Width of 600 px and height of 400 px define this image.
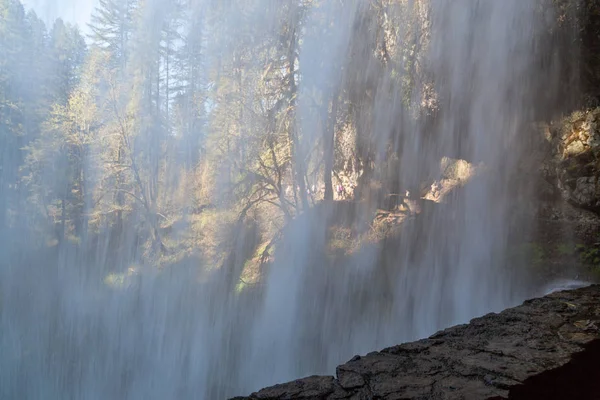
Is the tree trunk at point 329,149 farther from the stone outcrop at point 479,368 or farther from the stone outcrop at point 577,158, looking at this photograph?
the stone outcrop at point 479,368

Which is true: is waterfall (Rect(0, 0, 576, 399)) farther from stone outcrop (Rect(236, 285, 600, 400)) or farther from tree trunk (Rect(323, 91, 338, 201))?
stone outcrop (Rect(236, 285, 600, 400))

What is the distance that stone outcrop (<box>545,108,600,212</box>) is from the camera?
5086 millimetres

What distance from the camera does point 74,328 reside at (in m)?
12.0

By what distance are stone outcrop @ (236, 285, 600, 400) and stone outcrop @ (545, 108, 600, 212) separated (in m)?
3.29

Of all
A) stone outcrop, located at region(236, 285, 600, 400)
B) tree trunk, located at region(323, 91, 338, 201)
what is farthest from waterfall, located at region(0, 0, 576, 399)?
stone outcrop, located at region(236, 285, 600, 400)

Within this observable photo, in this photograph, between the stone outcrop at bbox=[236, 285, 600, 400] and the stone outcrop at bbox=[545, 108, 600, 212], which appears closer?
the stone outcrop at bbox=[236, 285, 600, 400]

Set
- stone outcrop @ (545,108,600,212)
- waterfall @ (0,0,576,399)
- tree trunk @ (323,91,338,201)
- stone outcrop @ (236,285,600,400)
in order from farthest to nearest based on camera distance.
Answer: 1. tree trunk @ (323,91,338,201)
2. waterfall @ (0,0,576,399)
3. stone outcrop @ (545,108,600,212)
4. stone outcrop @ (236,285,600,400)

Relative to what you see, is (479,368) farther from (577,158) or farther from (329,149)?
(329,149)

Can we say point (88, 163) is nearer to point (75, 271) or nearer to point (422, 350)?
point (75, 271)

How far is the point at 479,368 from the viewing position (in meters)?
1.79

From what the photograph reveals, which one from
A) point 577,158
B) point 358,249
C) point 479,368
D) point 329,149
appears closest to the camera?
point 479,368

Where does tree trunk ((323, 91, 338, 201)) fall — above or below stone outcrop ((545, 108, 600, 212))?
above

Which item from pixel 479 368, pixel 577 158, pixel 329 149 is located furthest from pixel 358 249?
pixel 479 368

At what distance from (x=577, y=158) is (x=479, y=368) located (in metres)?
4.73
